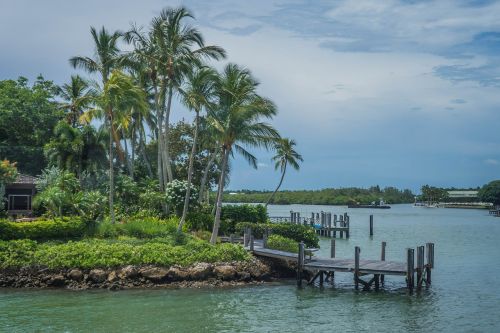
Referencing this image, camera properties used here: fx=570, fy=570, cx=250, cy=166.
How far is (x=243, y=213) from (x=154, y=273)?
1466 cm

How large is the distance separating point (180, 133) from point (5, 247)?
25.1m

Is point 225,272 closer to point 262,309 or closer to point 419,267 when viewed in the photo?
point 262,309

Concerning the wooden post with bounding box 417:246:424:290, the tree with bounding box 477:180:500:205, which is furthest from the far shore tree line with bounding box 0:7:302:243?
the tree with bounding box 477:180:500:205

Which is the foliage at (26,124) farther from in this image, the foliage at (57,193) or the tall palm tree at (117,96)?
the tall palm tree at (117,96)

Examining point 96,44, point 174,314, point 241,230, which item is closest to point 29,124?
point 96,44

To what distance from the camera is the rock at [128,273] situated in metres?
27.8

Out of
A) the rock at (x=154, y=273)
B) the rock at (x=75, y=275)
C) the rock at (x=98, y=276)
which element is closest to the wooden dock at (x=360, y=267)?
the rock at (x=154, y=273)

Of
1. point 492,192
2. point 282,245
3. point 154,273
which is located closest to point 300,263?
point 282,245

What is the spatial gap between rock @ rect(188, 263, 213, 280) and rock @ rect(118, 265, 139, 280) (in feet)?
8.86

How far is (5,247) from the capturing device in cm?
2889

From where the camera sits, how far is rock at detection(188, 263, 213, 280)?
28.5 m

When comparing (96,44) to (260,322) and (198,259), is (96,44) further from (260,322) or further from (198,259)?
(260,322)

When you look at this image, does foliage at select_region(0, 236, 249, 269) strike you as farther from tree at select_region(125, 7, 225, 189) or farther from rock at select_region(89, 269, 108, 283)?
tree at select_region(125, 7, 225, 189)

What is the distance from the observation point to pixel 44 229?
31.3m
